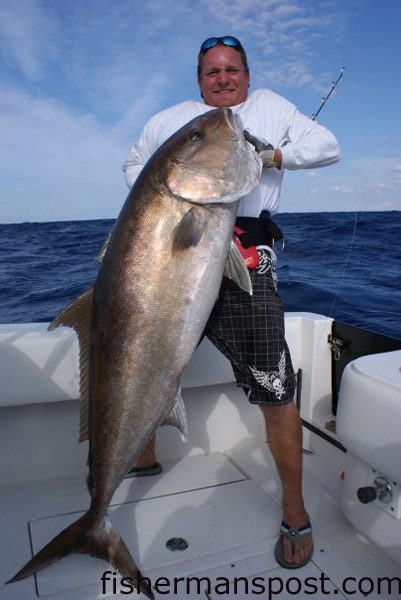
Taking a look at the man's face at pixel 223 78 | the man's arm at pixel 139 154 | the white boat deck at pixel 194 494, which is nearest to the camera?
the white boat deck at pixel 194 494

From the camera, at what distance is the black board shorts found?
2734 millimetres

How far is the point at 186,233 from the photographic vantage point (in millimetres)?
2156

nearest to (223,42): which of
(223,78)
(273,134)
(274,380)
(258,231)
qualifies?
(223,78)

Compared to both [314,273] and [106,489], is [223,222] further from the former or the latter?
[314,273]

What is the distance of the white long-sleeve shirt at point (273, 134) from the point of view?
8.94 feet

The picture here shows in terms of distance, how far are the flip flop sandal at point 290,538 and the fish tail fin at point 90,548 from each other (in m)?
0.73

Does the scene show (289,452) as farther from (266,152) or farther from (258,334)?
(266,152)

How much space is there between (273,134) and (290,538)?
228 centimetres

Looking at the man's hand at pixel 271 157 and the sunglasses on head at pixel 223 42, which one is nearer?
the man's hand at pixel 271 157

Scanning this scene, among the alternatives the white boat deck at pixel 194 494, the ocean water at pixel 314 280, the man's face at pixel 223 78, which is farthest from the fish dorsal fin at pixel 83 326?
the ocean water at pixel 314 280

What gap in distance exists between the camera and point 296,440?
2801 millimetres

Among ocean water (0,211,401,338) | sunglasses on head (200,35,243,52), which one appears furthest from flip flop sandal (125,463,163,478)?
A: ocean water (0,211,401,338)

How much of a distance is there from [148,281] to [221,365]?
1.59 metres

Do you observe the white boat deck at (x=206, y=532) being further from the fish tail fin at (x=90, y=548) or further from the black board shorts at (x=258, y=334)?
the black board shorts at (x=258, y=334)
